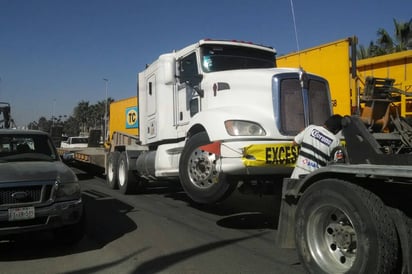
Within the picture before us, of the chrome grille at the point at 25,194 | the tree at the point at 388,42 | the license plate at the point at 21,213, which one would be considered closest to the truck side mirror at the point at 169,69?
the chrome grille at the point at 25,194

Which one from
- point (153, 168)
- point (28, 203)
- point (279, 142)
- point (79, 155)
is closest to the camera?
point (28, 203)

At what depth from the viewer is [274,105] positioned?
692 centimetres

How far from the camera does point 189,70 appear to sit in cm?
852

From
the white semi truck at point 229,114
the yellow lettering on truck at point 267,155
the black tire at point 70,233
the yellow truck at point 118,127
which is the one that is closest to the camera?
the black tire at point 70,233

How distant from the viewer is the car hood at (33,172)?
602 centimetres

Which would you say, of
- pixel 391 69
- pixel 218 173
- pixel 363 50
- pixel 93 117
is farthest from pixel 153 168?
pixel 93 117

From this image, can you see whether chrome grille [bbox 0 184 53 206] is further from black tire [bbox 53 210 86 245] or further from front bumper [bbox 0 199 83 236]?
black tire [bbox 53 210 86 245]

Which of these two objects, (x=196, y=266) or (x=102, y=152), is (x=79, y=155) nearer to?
(x=102, y=152)

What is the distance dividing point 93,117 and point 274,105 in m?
97.4

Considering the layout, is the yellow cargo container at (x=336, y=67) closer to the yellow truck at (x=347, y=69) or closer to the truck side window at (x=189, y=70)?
the yellow truck at (x=347, y=69)

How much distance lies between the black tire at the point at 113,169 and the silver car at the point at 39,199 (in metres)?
5.88

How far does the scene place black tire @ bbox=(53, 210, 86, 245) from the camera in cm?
642

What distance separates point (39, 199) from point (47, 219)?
10.9 inches

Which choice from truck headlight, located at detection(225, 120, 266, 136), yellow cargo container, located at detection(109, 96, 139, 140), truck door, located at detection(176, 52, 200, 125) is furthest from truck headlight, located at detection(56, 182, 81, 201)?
yellow cargo container, located at detection(109, 96, 139, 140)
